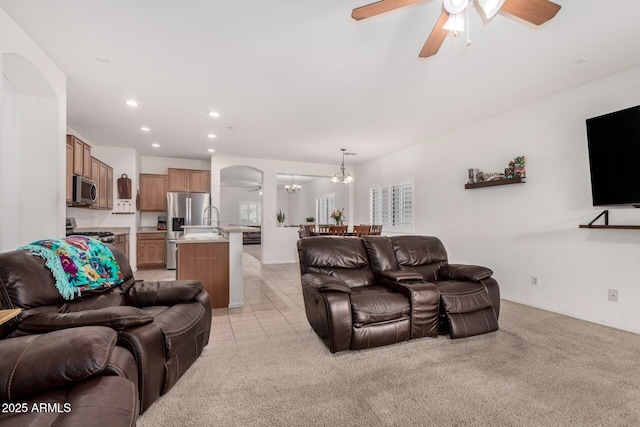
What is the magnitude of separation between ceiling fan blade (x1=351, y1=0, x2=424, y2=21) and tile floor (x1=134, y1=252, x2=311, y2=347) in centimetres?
265

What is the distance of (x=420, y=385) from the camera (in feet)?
6.65

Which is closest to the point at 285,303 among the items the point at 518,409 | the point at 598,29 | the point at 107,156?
the point at 518,409

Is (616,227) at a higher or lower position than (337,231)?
higher

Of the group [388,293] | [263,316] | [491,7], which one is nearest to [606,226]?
[388,293]

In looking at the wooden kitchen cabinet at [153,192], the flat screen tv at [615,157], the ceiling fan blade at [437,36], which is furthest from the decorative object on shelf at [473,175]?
the wooden kitchen cabinet at [153,192]

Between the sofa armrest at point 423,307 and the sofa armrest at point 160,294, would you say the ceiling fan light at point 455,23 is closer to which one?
the sofa armrest at point 423,307

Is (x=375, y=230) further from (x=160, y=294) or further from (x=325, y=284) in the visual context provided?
(x=160, y=294)

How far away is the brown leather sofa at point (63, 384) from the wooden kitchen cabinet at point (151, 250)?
584 cm

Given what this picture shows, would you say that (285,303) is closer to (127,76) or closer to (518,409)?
(518,409)

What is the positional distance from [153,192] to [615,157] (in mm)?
7762

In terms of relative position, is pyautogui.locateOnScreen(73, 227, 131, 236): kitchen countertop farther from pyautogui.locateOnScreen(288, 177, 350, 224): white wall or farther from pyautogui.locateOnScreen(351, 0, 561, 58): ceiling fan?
pyautogui.locateOnScreen(351, 0, 561, 58): ceiling fan

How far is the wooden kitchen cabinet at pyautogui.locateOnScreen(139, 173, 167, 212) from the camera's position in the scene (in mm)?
6730

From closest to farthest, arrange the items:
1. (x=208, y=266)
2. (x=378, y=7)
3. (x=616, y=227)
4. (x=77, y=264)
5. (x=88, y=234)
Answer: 1. (x=378, y=7)
2. (x=77, y=264)
3. (x=616, y=227)
4. (x=208, y=266)
5. (x=88, y=234)

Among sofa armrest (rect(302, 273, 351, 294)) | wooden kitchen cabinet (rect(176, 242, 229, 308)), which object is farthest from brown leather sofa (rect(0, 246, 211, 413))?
wooden kitchen cabinet (rect(176, 242, 229, 308))
